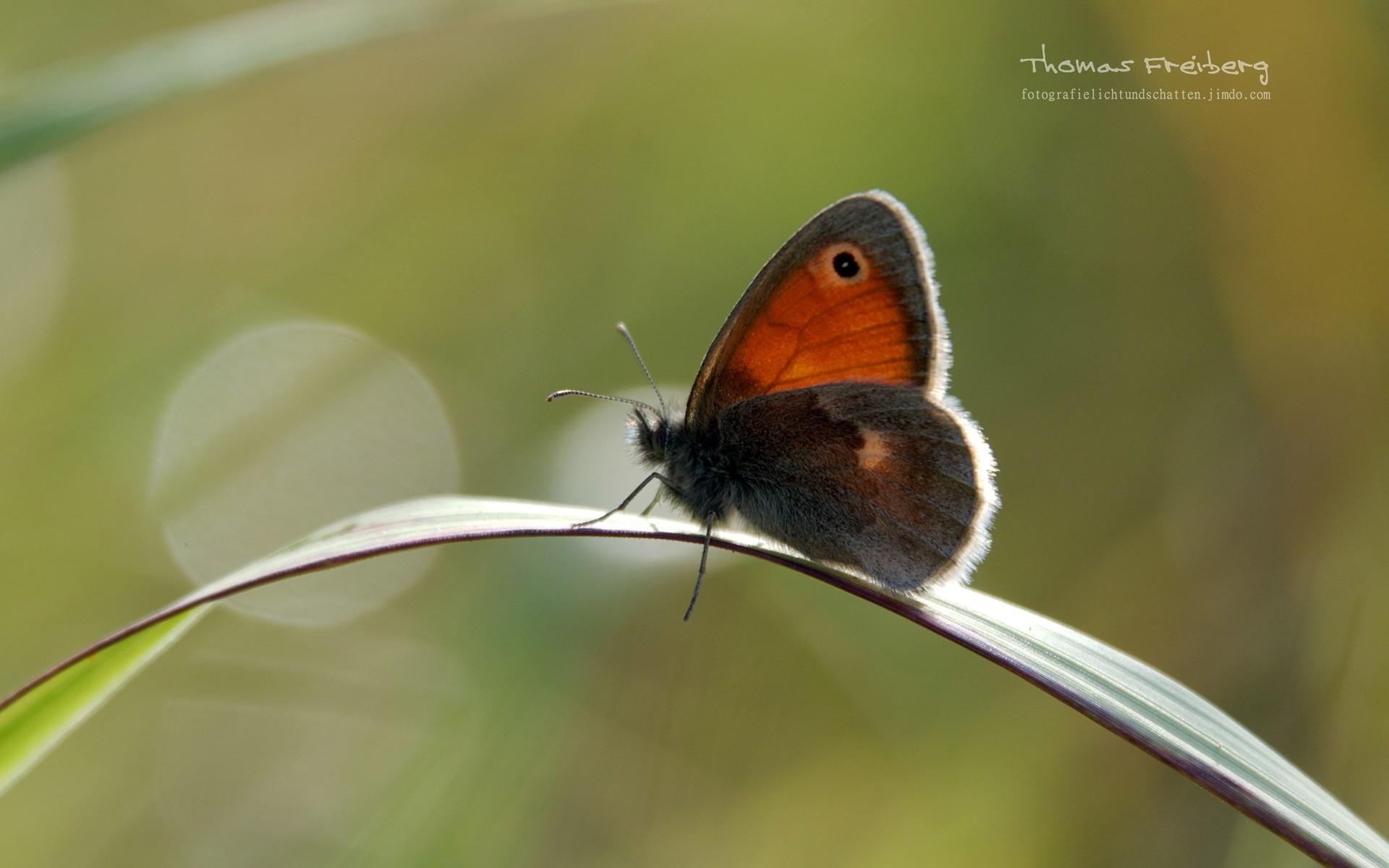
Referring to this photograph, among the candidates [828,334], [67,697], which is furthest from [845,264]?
[67,697]

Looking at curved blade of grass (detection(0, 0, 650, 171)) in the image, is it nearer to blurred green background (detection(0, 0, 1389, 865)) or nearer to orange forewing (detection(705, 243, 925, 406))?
blurred green background (detection(0, 0, 1389, 865))

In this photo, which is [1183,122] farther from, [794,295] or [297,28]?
[297,28]

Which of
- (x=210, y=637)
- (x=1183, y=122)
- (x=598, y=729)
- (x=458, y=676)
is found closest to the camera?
(x=458, y=676)

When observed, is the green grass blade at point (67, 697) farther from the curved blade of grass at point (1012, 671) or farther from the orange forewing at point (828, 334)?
the orange forewing at point (828, 334)

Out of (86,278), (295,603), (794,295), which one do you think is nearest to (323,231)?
(86,278)

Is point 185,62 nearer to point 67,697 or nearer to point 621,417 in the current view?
point 67,697

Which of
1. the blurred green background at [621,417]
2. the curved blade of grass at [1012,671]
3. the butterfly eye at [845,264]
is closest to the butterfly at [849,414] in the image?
the butterfly eye at [845,264]

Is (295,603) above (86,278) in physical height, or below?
below

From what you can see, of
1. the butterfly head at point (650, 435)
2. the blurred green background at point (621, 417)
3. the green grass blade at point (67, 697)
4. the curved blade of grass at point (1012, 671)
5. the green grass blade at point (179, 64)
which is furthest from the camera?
the blurred green background at point (621, 417)
